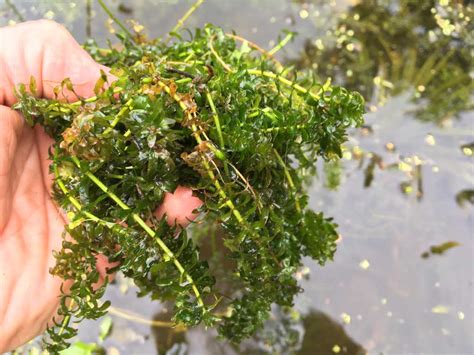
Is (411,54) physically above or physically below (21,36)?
above

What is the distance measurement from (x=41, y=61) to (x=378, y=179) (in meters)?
1.45

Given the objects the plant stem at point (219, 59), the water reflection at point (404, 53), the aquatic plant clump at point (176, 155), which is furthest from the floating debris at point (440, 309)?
the plant stem at point (219, 59)

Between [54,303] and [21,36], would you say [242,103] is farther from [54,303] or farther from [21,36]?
[54,303]

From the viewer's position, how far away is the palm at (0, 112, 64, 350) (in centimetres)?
131

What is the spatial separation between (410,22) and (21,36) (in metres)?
1.74

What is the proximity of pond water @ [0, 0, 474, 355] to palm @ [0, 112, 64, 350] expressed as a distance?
62 centimetres

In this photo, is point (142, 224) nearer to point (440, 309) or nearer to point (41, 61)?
point (41, 61)

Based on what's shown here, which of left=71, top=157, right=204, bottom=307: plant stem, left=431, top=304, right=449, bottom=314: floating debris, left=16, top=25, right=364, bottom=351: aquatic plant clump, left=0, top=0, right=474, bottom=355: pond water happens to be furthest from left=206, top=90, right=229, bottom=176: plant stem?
left=431, top=304, right=449, bottom=314: floating debris

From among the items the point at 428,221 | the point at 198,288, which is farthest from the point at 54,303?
the point at 428,221

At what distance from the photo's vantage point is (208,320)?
1036 millimetres

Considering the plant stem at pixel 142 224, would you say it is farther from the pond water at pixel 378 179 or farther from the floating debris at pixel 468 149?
the floating debris at pixel 468 149

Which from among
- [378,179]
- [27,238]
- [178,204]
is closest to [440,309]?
[378,179]

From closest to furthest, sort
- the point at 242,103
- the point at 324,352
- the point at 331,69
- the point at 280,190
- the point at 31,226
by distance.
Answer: the point at 242,103
the point at 280,190
the point at 31,226
the point at 324,352
the point at 331,69

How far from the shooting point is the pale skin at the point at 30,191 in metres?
1.23
